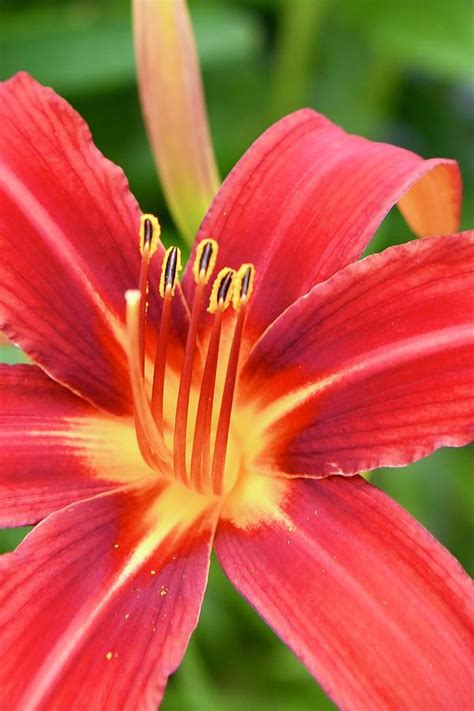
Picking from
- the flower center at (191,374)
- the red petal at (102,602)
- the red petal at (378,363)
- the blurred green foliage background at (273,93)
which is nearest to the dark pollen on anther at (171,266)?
the flower center at (191,374)

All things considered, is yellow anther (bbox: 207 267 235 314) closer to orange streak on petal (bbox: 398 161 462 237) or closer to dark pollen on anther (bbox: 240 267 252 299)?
dark pollen on anther (bbox: 240 267 252 299)

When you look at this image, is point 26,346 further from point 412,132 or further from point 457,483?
point 412,132

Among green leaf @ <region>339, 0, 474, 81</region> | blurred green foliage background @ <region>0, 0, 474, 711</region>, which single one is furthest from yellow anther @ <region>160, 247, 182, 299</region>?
green leaf @ <region>339, 0, 474, 81</region>

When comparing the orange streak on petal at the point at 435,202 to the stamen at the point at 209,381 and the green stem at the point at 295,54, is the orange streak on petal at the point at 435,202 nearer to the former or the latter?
the stamen at the point at 209,381

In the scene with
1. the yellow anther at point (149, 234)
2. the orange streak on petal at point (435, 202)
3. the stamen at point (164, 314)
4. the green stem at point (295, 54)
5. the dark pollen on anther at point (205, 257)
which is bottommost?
the stamen at point (164, 314)

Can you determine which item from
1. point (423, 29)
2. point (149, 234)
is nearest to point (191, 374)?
point (149, 234)

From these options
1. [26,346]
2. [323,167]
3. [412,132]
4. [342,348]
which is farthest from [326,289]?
[412,132]
